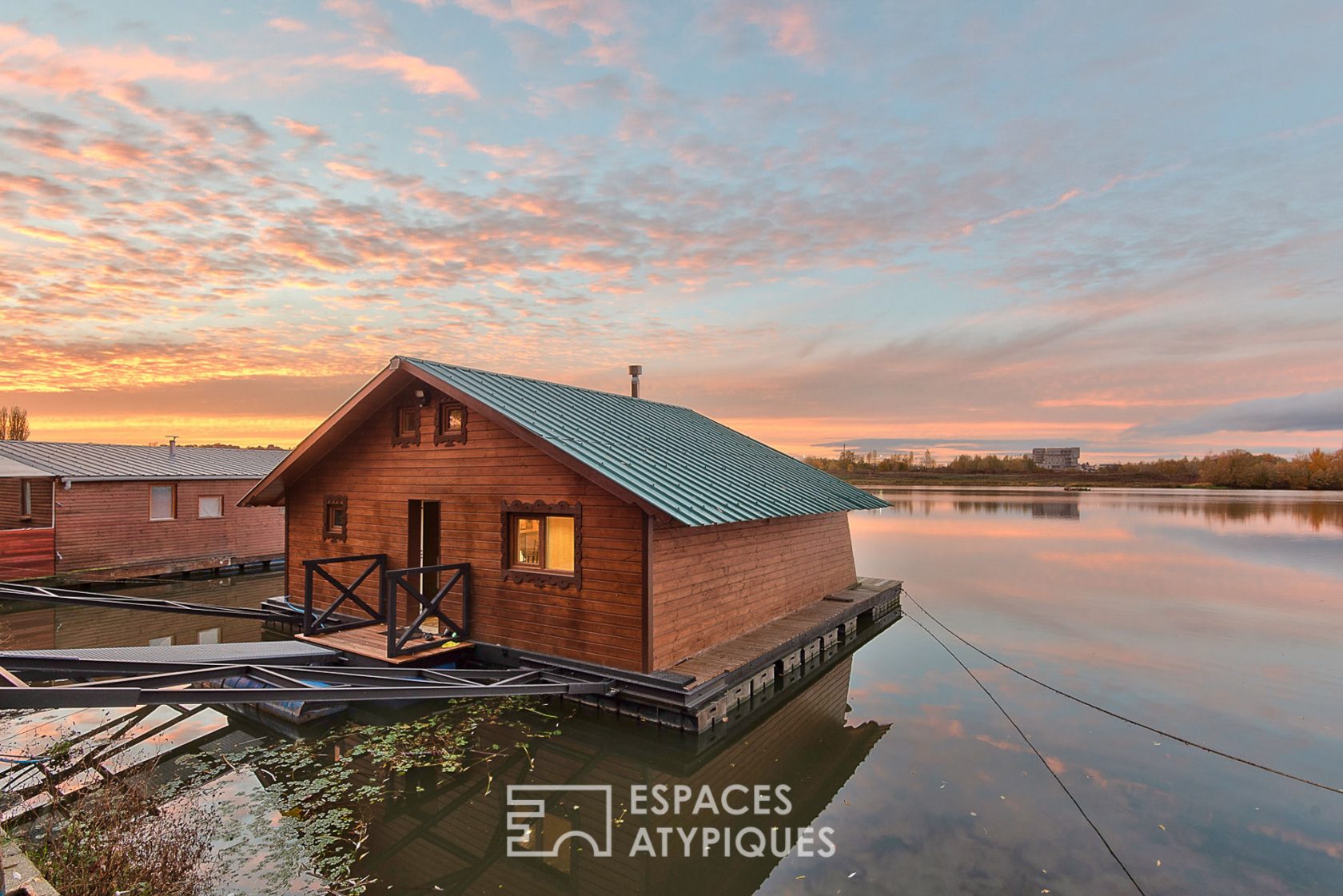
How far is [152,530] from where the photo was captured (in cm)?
2220

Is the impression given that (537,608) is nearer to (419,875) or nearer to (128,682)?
(419,875)

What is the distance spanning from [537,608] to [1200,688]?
12.4 metres

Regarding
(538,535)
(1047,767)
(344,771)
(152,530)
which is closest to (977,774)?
(1047,767)

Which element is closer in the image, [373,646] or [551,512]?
[551,512]

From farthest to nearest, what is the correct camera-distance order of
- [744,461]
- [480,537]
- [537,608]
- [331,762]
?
[744,461] → [480,537] → [537,608] → [331,762]

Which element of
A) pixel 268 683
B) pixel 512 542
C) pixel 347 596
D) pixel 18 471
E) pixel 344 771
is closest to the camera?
pixel 344 771

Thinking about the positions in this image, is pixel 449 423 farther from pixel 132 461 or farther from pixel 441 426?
pixel 132 461

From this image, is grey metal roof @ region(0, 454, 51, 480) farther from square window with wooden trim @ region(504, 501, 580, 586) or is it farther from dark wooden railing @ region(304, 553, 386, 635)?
square window with wooden trim @ region(504, 501, 580, 586)

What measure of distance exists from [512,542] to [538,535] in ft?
1.73

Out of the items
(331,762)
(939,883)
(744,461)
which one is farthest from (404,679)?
(744,461)

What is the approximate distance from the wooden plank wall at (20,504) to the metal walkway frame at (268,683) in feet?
59.3

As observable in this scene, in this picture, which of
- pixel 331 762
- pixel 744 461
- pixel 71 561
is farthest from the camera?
pixel 71 561

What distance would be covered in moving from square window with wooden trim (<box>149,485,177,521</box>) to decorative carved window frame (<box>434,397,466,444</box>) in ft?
58.0

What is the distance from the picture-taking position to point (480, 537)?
11219 mm
